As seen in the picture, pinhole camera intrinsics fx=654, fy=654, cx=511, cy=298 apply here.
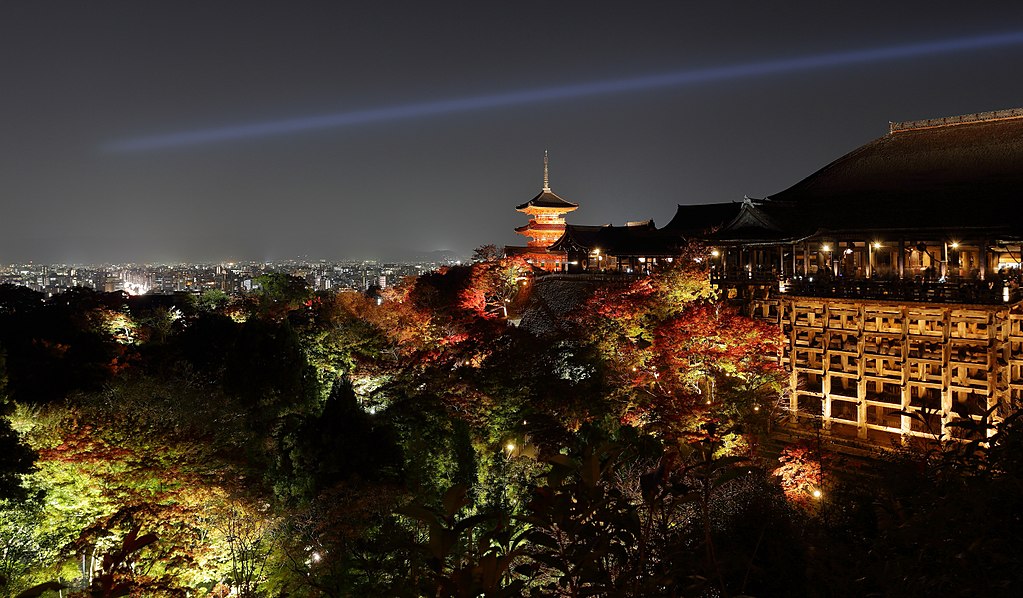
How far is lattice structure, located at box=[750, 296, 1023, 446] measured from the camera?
1636 centimetres

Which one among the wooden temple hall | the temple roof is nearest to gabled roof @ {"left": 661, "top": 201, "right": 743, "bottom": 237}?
the temple roof

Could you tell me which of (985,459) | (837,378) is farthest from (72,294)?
(985,459)

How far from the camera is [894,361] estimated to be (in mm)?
18734

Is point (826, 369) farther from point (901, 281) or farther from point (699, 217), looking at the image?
point (699, 217)

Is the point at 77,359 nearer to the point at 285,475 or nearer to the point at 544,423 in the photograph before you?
the point at 285,475

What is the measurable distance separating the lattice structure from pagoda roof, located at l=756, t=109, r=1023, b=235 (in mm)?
2711

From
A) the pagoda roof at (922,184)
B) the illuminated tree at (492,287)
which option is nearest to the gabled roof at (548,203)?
the illuminated tree at (492,287)

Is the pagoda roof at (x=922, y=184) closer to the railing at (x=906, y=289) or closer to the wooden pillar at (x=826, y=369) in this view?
the railing at (x=906, y=289)

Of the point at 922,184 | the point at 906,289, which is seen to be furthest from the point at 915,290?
the point at 922,184

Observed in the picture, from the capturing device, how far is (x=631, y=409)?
18.9 meters

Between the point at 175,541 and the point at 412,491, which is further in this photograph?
the point at 412,491

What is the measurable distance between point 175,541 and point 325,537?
119 inches

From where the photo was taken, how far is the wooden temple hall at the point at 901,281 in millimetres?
16750

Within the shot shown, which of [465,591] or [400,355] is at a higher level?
[465,591]
